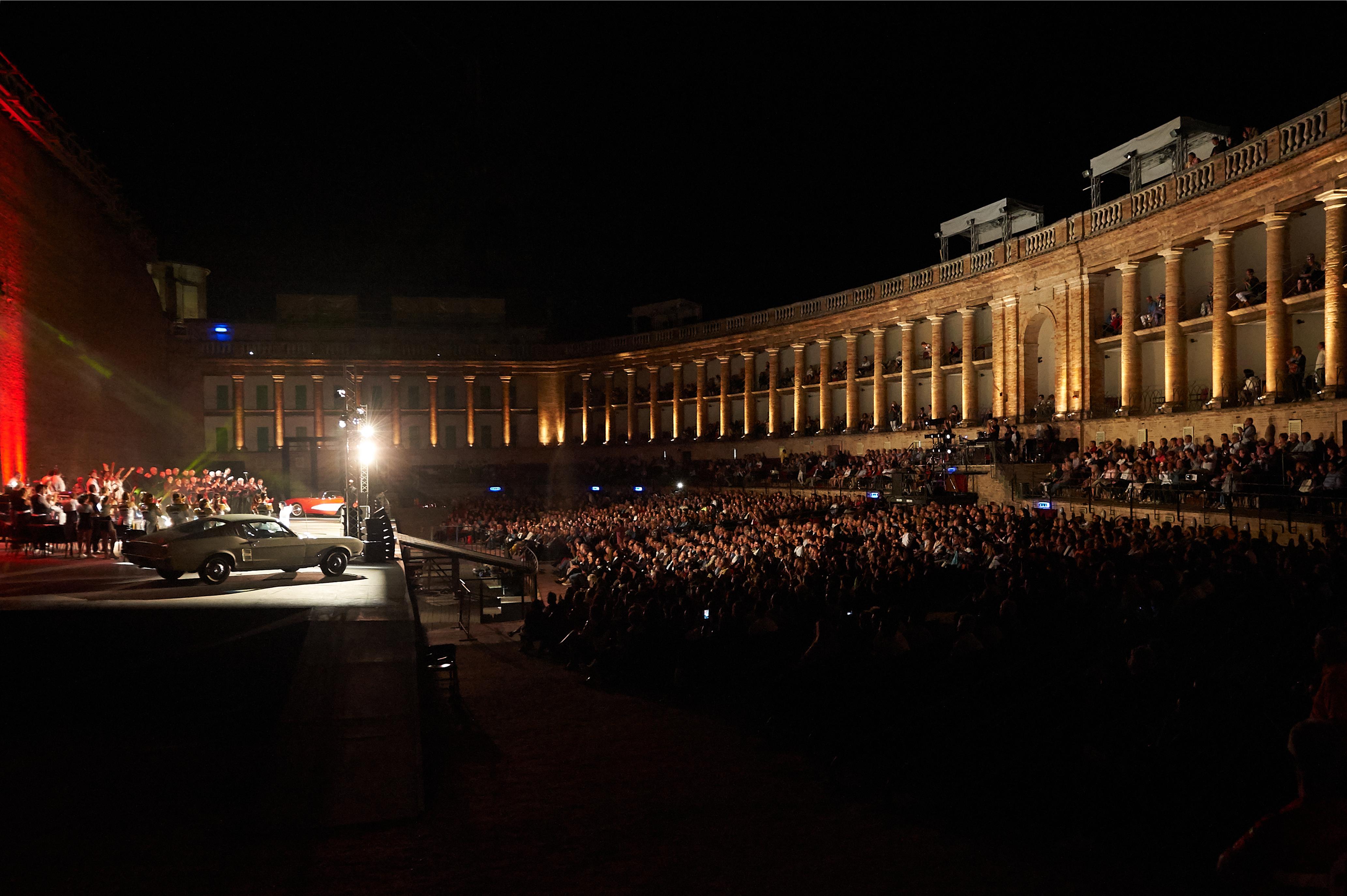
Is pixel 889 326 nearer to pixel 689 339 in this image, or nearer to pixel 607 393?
pixel 689 339

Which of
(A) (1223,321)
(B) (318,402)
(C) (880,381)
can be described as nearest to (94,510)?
(A) (1223,321)

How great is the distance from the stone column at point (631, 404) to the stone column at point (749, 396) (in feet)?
29.5

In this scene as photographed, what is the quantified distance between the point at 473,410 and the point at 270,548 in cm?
4359

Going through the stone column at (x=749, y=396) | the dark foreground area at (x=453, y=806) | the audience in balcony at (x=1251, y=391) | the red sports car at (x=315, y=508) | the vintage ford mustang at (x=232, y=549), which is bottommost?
the dark foreground area at (x=453, y=806)

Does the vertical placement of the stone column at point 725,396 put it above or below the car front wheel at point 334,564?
above

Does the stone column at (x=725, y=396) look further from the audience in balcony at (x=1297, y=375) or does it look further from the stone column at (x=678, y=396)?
the audience in balcony at (x=1297, y=375)

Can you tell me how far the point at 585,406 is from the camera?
184ft

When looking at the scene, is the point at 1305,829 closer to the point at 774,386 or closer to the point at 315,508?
the point at 315,508

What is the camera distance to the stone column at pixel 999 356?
3131 centimetres

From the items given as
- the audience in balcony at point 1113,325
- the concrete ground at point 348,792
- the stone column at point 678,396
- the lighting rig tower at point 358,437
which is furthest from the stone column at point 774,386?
the concrete ground at point 348,792

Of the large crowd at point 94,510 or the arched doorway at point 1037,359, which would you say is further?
the arched doorway at point 1037,359

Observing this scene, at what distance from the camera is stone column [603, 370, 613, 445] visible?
54.4 metres

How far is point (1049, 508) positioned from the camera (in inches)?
854

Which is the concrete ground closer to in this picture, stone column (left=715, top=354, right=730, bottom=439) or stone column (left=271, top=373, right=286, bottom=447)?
stone column (left=715, top=354, right=730, bottom=439)
